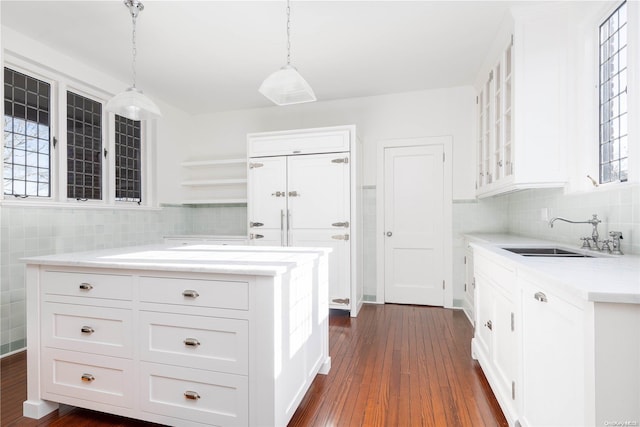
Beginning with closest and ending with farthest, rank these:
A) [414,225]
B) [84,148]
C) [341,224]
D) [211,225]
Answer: [84,148] → [341,224] → [414,225] → [211,225]

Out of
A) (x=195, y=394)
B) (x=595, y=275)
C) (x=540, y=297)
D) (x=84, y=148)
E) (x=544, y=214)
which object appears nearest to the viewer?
(x=595, y=275)

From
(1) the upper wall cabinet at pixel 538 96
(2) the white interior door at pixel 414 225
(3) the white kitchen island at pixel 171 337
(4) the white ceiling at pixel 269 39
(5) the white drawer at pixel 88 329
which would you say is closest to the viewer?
(3) the white kitchen island at pixel 171 337

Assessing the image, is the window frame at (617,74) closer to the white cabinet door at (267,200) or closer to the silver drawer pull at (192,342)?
the silver drawer pull at (192,342)

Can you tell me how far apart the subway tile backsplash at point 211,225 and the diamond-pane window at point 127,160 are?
0.85 ft

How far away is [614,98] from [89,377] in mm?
3550

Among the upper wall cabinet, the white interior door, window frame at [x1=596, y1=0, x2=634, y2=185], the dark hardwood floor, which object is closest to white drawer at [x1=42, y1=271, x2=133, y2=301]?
the dark hardwood floor

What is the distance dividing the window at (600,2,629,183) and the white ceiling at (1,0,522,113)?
0.72m

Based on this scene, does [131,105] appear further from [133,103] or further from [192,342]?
[192,342]

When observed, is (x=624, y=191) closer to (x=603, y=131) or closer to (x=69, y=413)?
(x=603, y=131)

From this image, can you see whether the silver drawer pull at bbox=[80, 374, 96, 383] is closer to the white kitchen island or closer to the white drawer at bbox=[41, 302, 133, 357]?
the white kitchen island

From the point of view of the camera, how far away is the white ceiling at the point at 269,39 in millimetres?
2439

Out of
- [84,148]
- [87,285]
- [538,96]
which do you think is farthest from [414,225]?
[84,148]

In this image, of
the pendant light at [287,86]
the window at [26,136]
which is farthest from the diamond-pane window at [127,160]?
the pendant light at [287,86]

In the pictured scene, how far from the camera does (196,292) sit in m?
1.58
